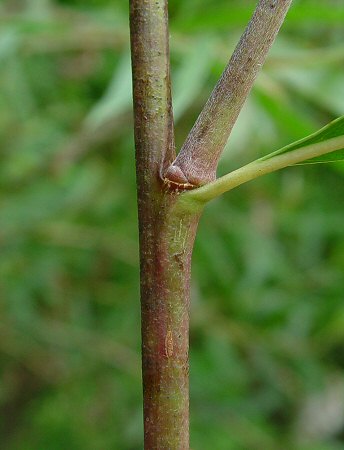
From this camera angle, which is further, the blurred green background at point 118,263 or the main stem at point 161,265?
the blurred green background at point 118,263

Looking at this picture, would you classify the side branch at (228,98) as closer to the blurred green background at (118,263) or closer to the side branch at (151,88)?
the side branch at (151,88)

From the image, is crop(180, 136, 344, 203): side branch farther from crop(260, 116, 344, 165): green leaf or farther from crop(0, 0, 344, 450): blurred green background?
crop(0, 0, 344, 450): blurred green background

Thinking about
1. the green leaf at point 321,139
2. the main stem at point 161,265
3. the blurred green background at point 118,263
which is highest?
the blurred green background at point 118,263

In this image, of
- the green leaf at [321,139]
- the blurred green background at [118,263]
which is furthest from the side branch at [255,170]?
the blurred green background at [118,263]

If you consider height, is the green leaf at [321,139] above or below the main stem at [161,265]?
above

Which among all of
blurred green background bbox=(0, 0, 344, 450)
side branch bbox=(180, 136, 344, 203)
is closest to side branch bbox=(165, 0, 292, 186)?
side branch bbox=(180, 136, 344, 203)

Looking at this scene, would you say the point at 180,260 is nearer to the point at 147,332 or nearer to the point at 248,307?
the point at 147,332
